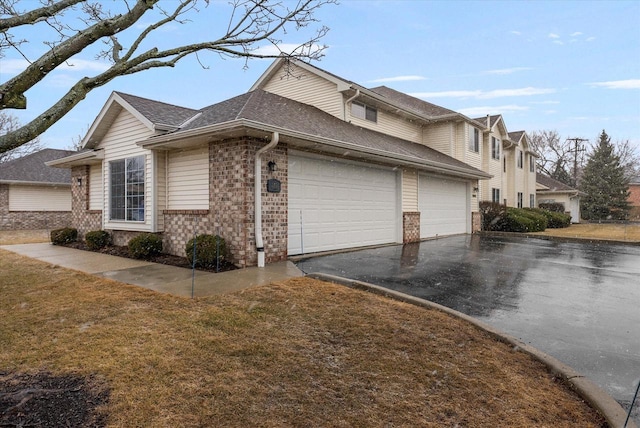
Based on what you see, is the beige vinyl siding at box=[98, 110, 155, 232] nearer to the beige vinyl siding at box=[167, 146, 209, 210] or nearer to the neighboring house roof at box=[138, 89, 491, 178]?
the beige vinyl siding at box=[167, 146, 209, 210]

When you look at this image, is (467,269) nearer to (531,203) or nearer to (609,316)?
(609,316)

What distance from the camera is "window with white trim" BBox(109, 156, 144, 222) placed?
10.5 m

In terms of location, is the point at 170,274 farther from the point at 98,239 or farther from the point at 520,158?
the point at 520,158

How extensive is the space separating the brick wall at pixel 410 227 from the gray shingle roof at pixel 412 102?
818 cm

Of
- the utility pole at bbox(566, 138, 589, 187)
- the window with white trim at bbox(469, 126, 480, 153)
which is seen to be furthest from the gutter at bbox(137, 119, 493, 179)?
the utility pole at bbox(566, 138, 589, 187)

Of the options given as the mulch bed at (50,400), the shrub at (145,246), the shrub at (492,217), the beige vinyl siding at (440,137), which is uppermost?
the beige vinyl siding at (440,137)

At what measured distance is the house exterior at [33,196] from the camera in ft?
71.0

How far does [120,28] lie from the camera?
4.49 meters

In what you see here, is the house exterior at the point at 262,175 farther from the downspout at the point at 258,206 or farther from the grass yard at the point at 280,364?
the grass yard at the point at 280,364

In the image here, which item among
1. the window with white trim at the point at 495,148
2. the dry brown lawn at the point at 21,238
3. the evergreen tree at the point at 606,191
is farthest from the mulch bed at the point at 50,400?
the evergreen tree at the point at 606,191

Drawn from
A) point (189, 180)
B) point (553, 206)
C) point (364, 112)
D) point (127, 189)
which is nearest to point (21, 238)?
point (127, 189)

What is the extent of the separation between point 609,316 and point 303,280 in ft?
15.2

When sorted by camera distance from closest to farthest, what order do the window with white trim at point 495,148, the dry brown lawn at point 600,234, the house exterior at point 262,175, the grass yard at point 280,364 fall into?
1. the grass yard at point 280,364
2. the house exterior at point 262,175
3. the dry brown lawn at point 600,234
4. the window with white trim at point 495,148

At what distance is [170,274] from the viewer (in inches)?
305
